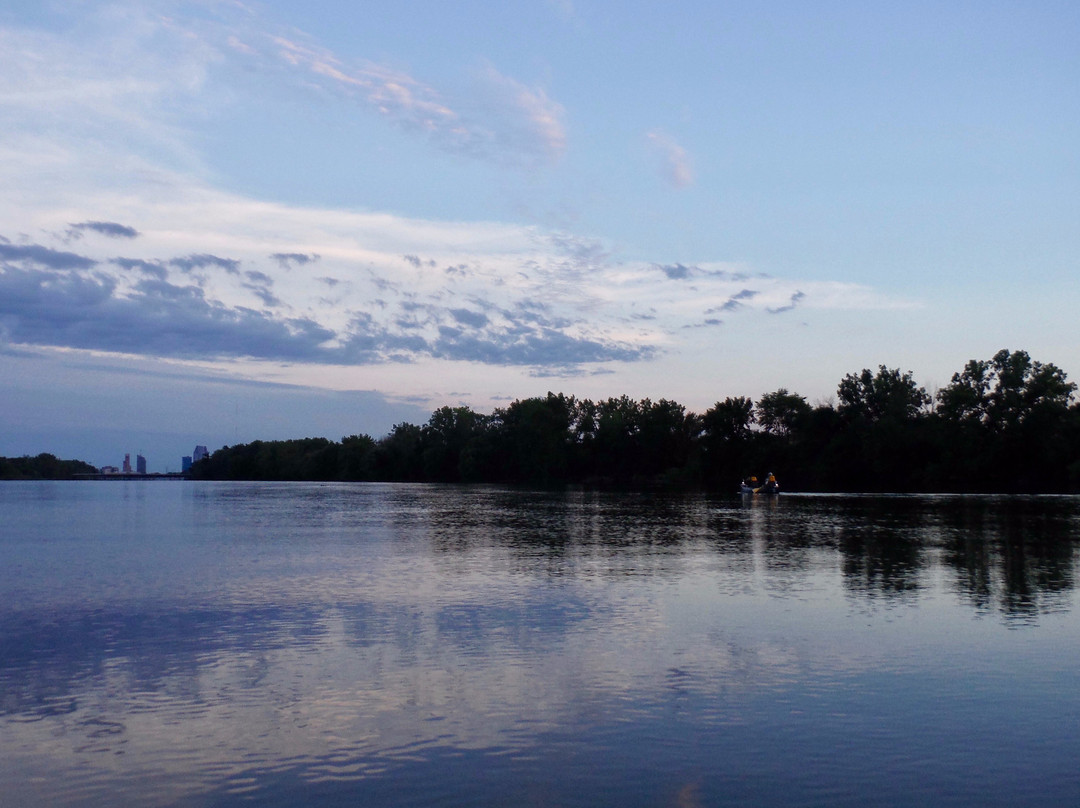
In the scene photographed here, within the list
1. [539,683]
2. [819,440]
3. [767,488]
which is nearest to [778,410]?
[819,440]

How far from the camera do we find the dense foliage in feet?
314

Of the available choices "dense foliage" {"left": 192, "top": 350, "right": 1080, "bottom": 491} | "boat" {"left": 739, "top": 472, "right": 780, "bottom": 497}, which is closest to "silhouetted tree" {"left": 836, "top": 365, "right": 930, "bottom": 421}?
"dense foliage" {"left": 192, "top": 350, "right": 1080, "bottom": 491}

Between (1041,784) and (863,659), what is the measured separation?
499cm

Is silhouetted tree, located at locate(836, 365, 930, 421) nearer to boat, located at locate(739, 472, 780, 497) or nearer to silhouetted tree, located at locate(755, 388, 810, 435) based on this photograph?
silhouetted tree, located at locate(755, 388, 810, 435)

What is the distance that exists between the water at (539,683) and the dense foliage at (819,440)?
77.3 metres

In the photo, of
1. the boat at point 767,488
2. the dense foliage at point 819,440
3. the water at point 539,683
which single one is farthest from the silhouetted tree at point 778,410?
the water at point 539,683

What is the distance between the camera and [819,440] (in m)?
121

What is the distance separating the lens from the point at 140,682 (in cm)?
1195

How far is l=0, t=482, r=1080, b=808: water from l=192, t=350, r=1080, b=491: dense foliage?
7734cm

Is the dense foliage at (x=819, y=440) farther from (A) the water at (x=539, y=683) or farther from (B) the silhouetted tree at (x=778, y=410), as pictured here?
(A) the water at (x=539, y=683)

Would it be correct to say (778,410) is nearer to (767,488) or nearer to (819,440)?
(819,440)

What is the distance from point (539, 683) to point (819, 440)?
115 m

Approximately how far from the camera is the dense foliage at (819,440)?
9581 centimetres

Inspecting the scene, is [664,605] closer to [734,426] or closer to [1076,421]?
[1076,421]
